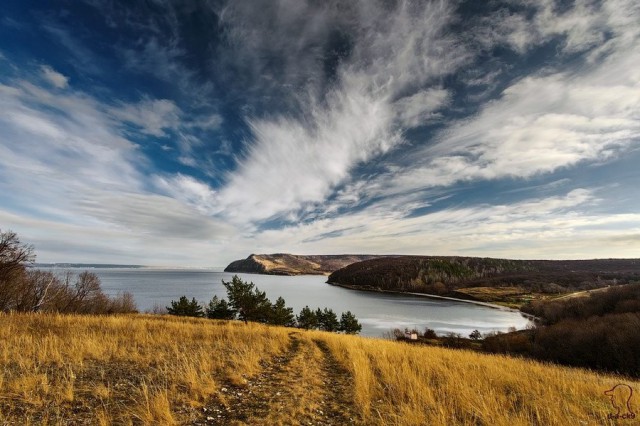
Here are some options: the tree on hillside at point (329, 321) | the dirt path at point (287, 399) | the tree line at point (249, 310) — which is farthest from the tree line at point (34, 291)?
the tree on hillside at point (329, 321)

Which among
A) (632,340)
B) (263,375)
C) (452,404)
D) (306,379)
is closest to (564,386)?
(452,404)

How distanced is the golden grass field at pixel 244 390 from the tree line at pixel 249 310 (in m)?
20.4

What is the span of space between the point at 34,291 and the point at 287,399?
184 feet

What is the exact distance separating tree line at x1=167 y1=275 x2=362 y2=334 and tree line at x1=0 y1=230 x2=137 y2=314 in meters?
13.5

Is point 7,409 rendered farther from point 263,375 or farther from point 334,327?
point 334,327

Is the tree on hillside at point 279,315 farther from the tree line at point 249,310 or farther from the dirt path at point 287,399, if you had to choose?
the dirt path at point 287,399

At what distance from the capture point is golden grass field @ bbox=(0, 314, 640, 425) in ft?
18.4

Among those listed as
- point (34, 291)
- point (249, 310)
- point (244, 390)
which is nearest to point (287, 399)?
point (244, 390)

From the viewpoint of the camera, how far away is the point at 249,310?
34.5 m

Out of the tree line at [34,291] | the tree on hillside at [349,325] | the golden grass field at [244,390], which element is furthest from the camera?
the tree on hillside at [349,325]

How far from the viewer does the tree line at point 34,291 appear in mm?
23219

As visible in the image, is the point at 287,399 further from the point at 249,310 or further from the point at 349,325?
the point at 349,325

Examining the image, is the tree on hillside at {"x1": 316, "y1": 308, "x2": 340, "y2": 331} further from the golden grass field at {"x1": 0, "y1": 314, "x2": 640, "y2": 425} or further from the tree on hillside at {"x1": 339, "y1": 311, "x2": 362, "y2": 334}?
the golden grass field at {"x1": 0, "y1": 314, "x2": 640, "y2": 425}
